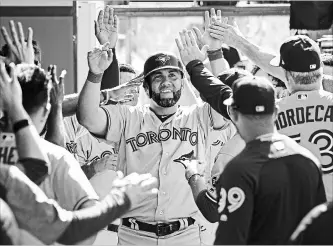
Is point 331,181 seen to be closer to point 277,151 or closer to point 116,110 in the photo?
point 277,151

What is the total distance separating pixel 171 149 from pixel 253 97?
5.27 feet

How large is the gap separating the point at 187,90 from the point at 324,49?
2.06 meters

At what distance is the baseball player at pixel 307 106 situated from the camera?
14.1ft

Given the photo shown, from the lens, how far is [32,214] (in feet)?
10.9

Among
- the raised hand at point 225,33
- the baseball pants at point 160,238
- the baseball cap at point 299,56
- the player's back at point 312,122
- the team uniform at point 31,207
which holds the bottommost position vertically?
the baseball pants at point 160,238

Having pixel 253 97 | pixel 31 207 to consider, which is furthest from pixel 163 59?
pixel 31 207

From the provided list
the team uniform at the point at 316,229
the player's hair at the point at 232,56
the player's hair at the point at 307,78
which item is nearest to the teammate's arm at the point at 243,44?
the player's hair at the point at 307,78

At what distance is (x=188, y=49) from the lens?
505 cm

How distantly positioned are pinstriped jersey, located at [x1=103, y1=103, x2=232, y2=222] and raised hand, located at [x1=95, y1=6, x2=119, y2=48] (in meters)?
0.52

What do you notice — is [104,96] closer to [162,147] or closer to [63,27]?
[162,147]

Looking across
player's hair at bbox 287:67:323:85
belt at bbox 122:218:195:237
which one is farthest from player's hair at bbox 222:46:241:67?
player's hair at bbox 287:67:323:85

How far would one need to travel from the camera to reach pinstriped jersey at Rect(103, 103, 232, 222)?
5.15 metres

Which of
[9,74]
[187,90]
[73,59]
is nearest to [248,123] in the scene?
[9,74]

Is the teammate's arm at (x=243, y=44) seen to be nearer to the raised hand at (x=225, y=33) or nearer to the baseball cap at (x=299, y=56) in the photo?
the raised hand at (x=225, y=33)
